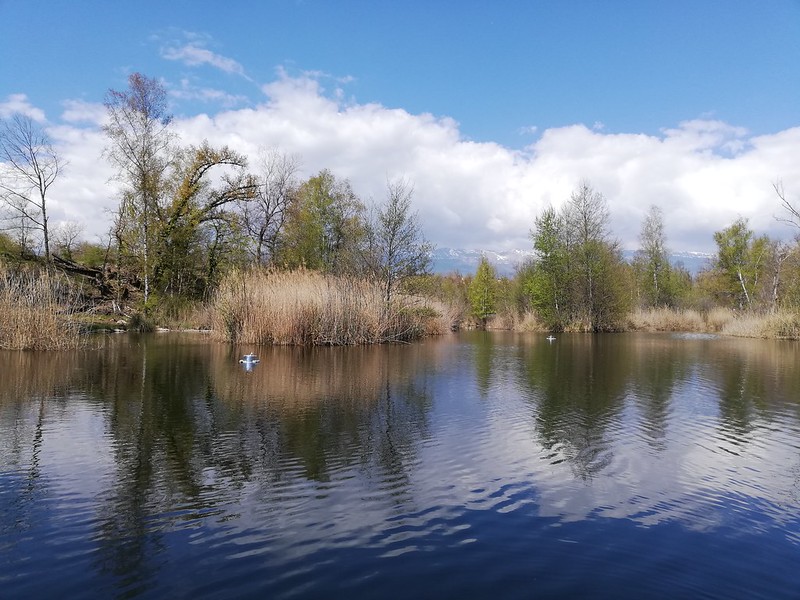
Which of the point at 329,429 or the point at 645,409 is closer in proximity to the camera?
the point at 329,429

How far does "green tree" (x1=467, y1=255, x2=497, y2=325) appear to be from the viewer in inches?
1512

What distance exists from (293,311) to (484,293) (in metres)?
25.6

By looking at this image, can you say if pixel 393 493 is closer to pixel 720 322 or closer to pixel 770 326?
pixel 770 326

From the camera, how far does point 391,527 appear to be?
127 inches

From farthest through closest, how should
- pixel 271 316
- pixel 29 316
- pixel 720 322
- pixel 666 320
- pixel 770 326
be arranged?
1. pixel 666 320
2. pixel 720 322
3. pixel 770 326
4. pixel 271 316
5. pixel 29 316

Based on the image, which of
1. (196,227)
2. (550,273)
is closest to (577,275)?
(550,273)

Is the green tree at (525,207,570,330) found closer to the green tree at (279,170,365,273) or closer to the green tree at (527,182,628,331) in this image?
the green tree at (527,182,628,331)

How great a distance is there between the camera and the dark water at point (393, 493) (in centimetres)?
268

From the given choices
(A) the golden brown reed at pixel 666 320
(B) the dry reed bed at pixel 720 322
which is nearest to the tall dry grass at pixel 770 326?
(B) the dry reed bed at pixel 720 322

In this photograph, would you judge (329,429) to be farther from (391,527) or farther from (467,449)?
(391,527)

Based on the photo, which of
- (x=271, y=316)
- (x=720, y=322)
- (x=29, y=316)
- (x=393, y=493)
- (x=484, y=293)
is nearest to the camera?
(x=393, y=493)

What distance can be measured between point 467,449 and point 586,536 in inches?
72.2

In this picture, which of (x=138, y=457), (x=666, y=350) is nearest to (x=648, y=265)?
(x=666, y=350)

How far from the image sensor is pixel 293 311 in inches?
597
